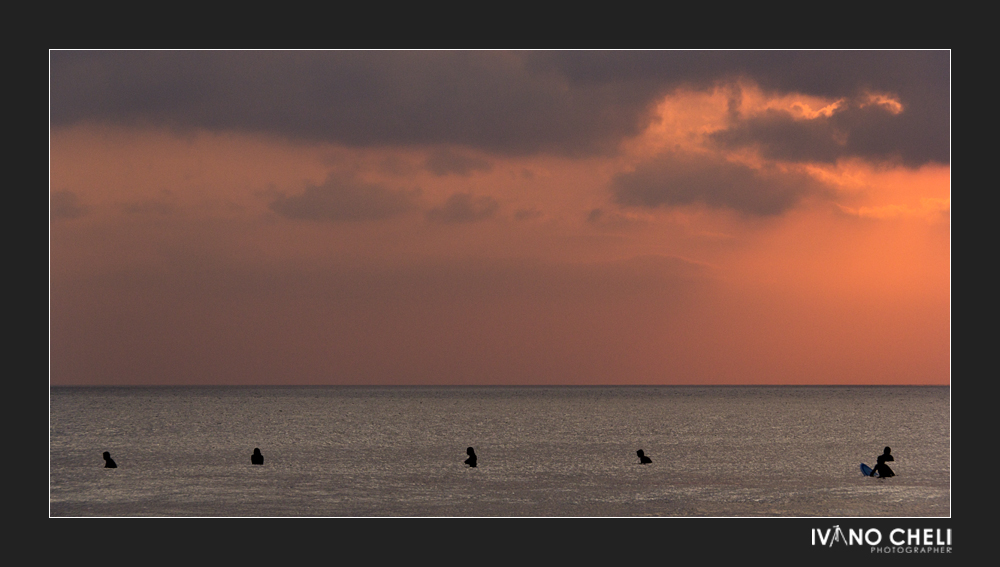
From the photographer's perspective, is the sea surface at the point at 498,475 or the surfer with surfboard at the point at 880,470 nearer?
the sea surface at the point at 498,475

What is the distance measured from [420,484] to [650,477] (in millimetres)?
9103

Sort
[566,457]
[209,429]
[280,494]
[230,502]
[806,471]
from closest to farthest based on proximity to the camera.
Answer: [230,502]
[280,494]
[806,471]
[566,457]
[209,429]

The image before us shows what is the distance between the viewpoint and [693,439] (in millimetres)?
59875

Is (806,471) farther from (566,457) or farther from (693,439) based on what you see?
(693,439)

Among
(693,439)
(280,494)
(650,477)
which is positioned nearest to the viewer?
(280,494)

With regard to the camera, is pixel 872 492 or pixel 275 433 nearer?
pixel 872 492

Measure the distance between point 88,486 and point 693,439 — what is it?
3843cm

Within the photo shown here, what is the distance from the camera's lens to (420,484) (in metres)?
33.8

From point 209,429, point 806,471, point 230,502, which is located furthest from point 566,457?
point 209,429

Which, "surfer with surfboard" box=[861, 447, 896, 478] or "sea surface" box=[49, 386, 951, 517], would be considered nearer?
"sea surface" box=[49, 386, 951, 517]

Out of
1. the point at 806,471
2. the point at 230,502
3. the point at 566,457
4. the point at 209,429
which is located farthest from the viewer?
the point at 209,429
